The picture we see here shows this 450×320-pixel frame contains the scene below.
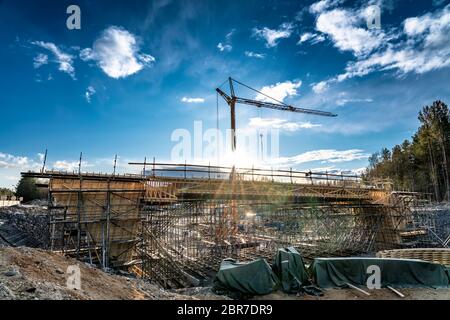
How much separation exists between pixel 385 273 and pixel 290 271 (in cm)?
452

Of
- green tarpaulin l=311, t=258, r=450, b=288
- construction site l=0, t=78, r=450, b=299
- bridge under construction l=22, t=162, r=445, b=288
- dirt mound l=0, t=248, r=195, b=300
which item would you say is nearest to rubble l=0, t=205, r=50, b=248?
construction site l=0, t=78, r=450, b=299

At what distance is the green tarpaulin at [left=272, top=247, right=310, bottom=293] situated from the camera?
11289mm

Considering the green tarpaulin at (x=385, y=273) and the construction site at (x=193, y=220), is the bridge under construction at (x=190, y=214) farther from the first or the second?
the green tarpaulin at (x=385, y=273)

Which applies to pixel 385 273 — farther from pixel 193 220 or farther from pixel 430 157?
pixel 430 157

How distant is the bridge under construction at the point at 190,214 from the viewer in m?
12.4

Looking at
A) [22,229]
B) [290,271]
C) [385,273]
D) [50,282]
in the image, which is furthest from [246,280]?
[22,229]

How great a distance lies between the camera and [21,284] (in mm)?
5758

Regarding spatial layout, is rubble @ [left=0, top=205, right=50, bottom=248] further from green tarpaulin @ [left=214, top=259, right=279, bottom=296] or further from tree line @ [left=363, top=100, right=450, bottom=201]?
tree line @ [left=363, top=100, right=450, bottom=201]

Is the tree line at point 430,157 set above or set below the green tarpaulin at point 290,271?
above

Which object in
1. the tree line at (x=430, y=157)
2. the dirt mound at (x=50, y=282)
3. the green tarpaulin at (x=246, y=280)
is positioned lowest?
the green tarpaulin at (x=246, y=280)

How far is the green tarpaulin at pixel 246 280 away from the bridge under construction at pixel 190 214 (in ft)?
16.5

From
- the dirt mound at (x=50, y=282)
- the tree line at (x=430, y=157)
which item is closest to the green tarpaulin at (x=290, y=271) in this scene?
the dirt mound at (x=50, y=282)

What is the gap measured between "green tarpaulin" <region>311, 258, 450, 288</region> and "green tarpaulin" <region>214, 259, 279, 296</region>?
2.74m
